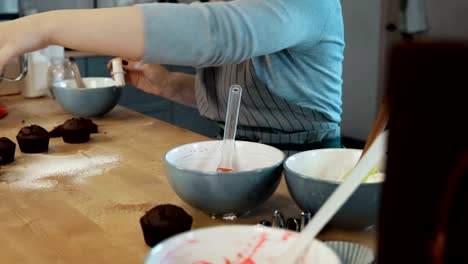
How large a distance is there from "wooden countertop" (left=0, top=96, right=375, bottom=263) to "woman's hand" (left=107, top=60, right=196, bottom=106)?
22cm

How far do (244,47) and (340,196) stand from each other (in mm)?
526

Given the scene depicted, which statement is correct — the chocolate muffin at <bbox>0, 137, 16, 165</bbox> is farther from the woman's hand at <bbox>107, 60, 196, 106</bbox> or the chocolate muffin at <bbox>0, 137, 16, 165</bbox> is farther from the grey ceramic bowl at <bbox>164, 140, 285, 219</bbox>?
the woman's hand at <bbox>107, 60, 196, 106</bbox>

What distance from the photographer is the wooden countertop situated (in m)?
0.67

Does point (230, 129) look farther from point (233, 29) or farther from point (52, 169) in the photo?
point (52, 169)

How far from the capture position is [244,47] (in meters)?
0.92

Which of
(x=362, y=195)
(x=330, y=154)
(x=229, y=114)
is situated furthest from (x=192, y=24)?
(x=362, y=195)

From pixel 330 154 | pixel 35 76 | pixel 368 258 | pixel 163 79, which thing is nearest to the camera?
pixel 368 258

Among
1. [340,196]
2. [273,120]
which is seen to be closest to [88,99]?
[273,120]

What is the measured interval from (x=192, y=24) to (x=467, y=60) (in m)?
0.69

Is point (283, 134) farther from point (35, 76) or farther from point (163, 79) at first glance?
point (35, 76)

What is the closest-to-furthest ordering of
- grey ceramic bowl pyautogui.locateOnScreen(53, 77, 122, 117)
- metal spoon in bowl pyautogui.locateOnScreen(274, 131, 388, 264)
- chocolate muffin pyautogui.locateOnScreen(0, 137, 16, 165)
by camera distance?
metal spoon in bowl pyautogui.locateOnScreen(274, 131, 388, 264) < chocolate muffin pyautogui.locateOnScreen(0, 137, 16, 165) < grey ceramic bowl pyautogui.locateOnScreen(53, 77, 122, 117)

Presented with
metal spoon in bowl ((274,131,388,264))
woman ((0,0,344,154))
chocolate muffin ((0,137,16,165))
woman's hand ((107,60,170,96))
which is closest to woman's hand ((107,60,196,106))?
woman's hand ((107,60,170,96))

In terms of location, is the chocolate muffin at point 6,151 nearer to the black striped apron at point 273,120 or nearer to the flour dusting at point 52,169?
the flour dusting at point 52,169

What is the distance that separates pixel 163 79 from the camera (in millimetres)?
1462
